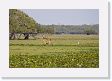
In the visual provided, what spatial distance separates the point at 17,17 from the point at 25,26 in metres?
0.08

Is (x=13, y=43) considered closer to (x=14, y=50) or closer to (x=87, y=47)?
(x=14, y=50)

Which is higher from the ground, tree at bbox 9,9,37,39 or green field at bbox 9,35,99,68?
tree at bbox 9,9,37,39

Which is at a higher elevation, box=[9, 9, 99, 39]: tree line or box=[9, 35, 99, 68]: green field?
box=[9, 9, 99, 39]: tree line

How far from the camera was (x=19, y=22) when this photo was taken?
22.4 feet

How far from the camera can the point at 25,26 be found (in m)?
6.83

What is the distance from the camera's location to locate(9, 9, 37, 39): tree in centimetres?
681

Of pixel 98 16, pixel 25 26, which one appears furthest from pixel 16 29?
pixel 98 16

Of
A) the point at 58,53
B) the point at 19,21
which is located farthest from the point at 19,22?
the point at 58,53

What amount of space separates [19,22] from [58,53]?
0.32 meters

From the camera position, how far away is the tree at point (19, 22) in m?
6.81

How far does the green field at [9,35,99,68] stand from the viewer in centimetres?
681

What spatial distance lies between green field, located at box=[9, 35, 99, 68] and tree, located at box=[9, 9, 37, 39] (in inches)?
2.5

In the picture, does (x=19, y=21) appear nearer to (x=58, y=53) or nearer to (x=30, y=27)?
(x=30, y=27)
